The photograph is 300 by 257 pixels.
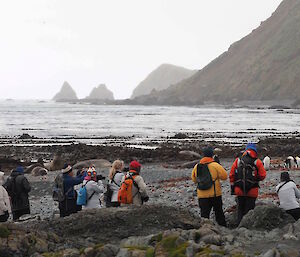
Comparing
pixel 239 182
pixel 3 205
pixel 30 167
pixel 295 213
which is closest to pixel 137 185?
pixel 239 182

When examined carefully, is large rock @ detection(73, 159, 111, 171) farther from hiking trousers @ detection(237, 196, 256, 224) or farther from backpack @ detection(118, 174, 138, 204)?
hiking trousers @ detection(237, 196, 256, 224)

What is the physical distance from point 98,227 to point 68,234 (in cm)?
67

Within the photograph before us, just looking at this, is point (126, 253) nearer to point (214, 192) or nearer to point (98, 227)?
point (98, 227)

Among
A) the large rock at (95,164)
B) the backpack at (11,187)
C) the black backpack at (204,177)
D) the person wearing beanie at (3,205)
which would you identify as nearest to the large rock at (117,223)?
the black backpack at (204,177)

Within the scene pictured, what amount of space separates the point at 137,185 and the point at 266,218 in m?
3.12

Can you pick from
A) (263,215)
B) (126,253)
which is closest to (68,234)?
(126,253)

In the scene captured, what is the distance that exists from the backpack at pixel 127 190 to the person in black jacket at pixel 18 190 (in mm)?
2931

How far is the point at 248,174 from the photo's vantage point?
11.1m

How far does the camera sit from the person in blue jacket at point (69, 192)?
39.6 feet

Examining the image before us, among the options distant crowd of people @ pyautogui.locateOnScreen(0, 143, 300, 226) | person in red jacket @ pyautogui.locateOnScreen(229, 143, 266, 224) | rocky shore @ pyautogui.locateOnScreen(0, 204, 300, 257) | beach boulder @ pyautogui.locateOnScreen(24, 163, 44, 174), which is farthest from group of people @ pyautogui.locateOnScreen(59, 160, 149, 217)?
beach boulder @ pyautogui.locateOnScreen(24, 163, 44, 174)

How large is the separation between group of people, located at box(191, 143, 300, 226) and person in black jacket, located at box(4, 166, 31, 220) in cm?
474

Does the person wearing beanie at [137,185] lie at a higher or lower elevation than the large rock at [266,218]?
higher

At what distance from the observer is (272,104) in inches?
7579

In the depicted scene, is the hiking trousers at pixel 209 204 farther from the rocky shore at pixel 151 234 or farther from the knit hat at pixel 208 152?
the knit hat at pixel 208 152
